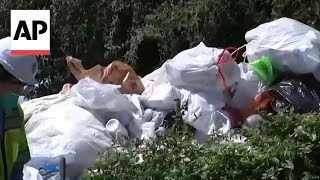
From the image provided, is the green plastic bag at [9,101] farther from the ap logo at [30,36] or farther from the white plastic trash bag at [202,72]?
the white plastic trash bag at [202,72]

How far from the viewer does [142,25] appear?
6.66 meters

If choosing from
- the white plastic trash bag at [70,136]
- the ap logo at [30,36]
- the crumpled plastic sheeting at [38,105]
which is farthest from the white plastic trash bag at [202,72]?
the ap logo at [30,36]

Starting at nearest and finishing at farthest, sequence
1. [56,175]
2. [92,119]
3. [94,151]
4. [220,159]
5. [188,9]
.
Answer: [220,159]
[56,175]
[94,151]
[92,119]
[188,9]

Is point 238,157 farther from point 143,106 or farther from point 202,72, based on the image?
point 143,106

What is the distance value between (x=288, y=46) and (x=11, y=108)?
2.27 meters

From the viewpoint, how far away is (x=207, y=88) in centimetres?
473

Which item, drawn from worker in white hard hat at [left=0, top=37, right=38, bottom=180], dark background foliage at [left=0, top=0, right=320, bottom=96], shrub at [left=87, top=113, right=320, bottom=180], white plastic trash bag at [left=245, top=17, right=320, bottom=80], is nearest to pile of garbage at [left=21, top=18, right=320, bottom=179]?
white plastic trash bag at [left=245, top=17, right=320, bottom=80]

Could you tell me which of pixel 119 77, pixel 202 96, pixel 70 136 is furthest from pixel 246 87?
pixel 70 136

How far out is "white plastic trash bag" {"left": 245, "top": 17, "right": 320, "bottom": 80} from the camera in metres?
4.72

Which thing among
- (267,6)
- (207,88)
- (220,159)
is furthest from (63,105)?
(267,6)

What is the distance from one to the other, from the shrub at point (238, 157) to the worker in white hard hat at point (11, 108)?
0.57 m

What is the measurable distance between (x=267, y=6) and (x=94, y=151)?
240 cm

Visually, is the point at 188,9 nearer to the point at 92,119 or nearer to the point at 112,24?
the point at 112,24

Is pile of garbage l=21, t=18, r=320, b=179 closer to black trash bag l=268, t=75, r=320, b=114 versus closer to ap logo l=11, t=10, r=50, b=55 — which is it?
black trash bag l=268, t=75, r=320, b=114
